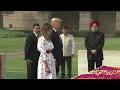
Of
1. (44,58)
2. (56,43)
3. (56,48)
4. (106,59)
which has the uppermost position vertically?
(56,43)

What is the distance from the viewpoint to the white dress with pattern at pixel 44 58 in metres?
10.3

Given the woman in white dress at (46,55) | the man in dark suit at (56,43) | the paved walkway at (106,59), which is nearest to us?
the woman in white dress at (46,55)

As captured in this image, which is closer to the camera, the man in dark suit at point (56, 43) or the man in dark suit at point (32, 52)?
the man in dark suit at point (56, 43)

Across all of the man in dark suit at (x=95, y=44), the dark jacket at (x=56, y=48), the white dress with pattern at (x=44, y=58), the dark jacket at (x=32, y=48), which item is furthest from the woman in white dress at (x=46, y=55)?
the man in dark suit at (x=95, y=44)

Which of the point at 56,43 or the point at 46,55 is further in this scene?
the point at 56,43

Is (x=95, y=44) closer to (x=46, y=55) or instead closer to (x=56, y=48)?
(x=56, y=48)

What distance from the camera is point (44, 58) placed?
33.8 ft

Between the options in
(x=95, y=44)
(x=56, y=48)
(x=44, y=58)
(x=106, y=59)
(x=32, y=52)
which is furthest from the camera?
(x=106, y=59)

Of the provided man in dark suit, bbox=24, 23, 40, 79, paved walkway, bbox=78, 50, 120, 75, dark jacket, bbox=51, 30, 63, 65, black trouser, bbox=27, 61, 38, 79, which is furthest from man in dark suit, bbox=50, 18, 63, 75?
paved walkway, bbox=78, 50, 120, 75

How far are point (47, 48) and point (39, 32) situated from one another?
1207mm

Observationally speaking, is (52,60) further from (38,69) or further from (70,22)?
(70,22)

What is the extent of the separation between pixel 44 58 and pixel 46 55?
9 centimetres

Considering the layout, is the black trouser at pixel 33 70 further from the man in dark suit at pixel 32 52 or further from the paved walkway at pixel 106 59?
the paved walkway at pixel 106 59

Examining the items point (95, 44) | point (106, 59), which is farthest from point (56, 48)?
point (106, 59)
